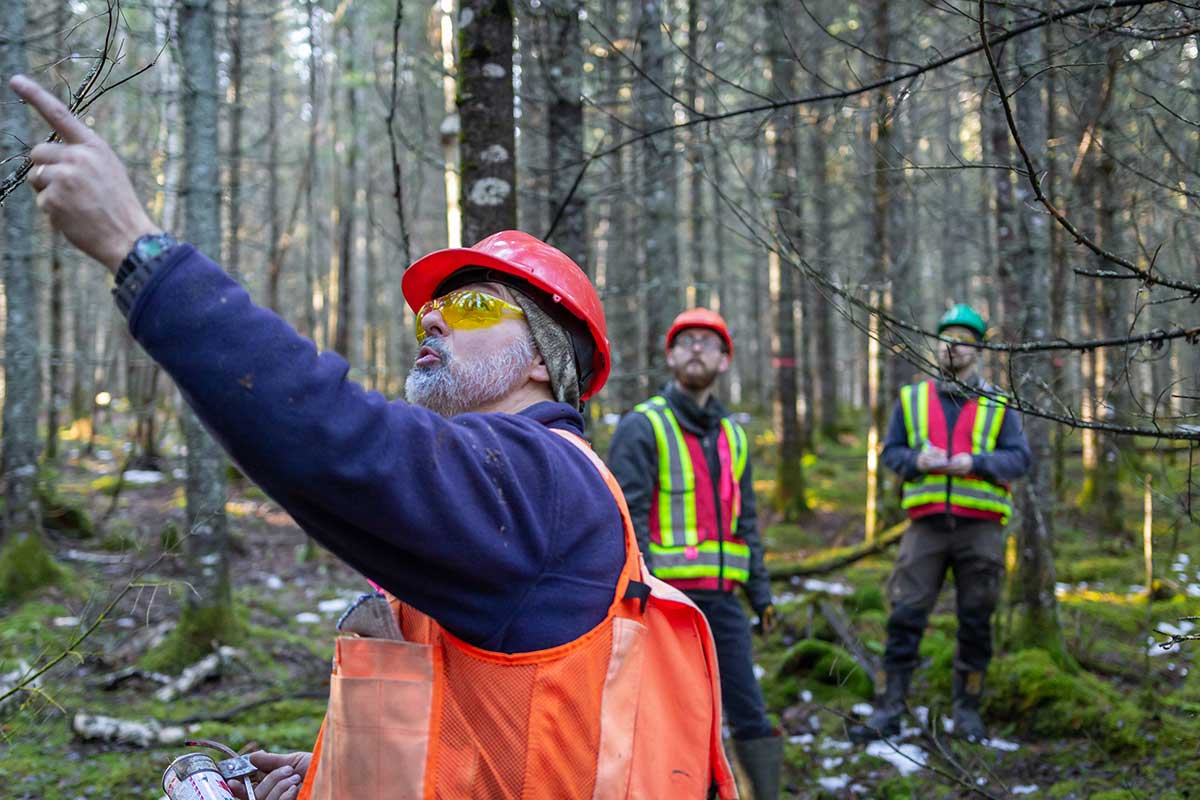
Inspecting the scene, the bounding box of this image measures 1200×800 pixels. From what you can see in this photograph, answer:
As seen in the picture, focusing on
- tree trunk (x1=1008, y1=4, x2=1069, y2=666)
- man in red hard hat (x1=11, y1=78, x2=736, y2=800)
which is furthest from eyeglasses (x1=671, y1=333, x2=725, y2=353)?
man in red hard hat (x1=11, y1=78, x2=736, y2=800)

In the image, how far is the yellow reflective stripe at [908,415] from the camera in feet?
18.4

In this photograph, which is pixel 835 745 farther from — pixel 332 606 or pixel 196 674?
pixel 332 606

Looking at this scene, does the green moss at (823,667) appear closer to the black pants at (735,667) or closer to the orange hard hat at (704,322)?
the black pants at (735,667)

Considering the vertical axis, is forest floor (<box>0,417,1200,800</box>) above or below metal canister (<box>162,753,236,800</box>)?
below

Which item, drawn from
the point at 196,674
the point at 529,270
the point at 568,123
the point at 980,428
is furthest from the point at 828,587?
the point at 529,270

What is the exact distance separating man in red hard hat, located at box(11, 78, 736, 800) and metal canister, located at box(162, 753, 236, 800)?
0.14 meters

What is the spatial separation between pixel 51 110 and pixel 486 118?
2.58 metres

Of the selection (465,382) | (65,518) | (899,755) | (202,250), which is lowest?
(899,755)

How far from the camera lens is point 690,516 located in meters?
4.65

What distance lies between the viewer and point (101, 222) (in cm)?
128

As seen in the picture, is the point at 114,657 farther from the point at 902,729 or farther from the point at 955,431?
the point at 955,431

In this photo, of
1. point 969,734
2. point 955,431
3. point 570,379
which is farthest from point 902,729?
point 570,379

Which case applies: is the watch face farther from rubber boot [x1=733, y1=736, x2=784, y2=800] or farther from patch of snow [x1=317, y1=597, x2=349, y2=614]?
patch of snow [x1=317, y1=597, x2=349, y2=614]

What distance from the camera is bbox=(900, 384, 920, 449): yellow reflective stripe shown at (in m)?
5.61
